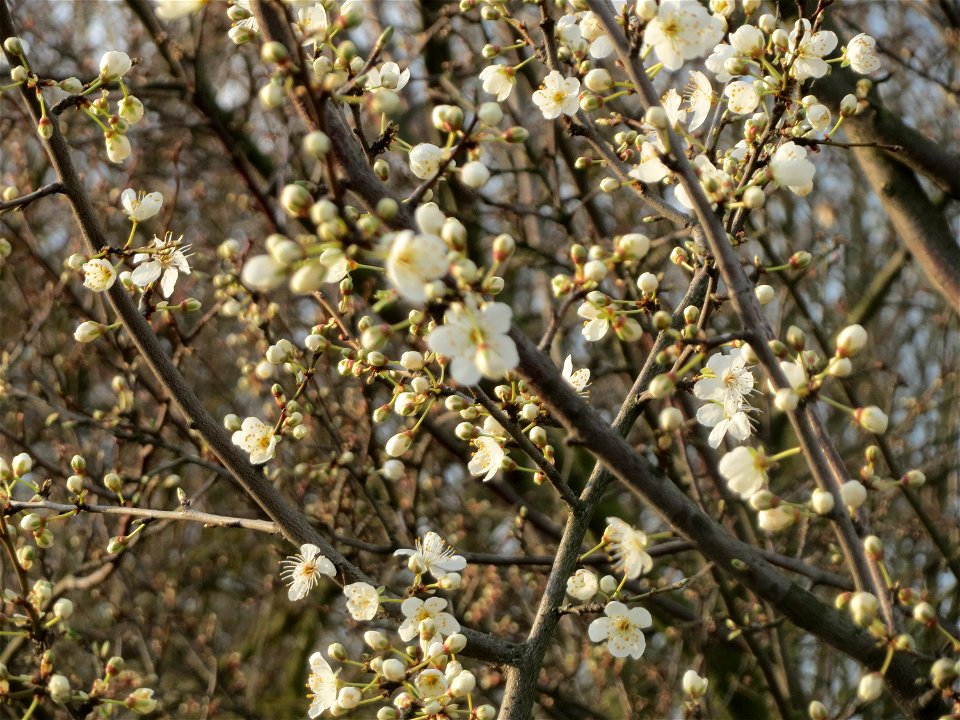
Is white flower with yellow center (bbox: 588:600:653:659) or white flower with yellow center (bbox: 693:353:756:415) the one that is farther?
white flower with yellow center (bbox: 588:600:653:659)

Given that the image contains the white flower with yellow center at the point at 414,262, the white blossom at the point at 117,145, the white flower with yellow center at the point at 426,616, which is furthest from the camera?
the white blossom at the point at 117,145

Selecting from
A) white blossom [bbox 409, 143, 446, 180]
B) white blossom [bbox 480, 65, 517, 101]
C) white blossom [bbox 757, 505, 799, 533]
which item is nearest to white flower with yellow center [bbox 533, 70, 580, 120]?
white blossom [bbox 480, 65, 517, 101]

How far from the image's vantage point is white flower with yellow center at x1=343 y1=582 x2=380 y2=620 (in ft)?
6.97

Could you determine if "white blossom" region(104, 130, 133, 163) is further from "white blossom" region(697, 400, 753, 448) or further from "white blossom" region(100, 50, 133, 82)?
"white blossom" region(697, 400, 753, 448)

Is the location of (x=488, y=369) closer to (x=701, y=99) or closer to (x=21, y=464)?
(x=701, y=99)

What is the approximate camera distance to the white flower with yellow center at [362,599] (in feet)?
6.97

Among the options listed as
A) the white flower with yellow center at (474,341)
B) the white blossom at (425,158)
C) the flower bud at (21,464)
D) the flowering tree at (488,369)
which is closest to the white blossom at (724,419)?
the flowering tree at (488,369)

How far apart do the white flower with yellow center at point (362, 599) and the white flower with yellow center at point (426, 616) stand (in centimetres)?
7

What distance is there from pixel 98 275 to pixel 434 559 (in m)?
1.15

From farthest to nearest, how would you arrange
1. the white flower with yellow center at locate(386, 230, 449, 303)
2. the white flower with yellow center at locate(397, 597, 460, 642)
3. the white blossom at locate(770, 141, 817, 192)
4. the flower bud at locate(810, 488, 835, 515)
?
the white flower with yellow center at locate(397, 597, 460, 642)
the white blossom at locate(770, 141, 817, 192)
the flower bud at locate(810, 488, 835, 515)
the white flower with yellow center at locate(386, 230, 449, 303)

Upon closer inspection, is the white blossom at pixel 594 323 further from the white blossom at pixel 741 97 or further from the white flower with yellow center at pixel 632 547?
the white blossom at pixel 741 97

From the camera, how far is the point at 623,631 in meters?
2.45

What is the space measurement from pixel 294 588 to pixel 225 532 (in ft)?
19.2

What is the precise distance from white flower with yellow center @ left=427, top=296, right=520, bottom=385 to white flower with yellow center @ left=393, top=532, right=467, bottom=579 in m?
0.81
